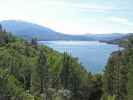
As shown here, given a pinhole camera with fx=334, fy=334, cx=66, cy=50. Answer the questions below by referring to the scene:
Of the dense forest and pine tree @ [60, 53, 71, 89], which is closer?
the dense forest

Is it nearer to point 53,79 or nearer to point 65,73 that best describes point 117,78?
point 65,73

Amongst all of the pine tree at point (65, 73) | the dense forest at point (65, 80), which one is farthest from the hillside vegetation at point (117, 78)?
the pine tree at point (65, 73)

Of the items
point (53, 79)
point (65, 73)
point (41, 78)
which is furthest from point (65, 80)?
point (41, 78)

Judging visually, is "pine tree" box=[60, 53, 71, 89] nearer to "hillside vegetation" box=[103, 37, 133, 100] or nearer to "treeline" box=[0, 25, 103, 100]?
"treeline" box=[0, 25, 103, 100]

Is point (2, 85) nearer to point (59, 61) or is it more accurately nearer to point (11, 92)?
point (11, 92)

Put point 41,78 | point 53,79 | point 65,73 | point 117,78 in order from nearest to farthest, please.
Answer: point 117,78, point 41,78, point 53,79, point 65,73

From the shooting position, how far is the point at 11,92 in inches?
1816

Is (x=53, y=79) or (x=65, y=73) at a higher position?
(x=65, y=73)

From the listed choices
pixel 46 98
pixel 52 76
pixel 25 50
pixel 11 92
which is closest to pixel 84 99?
pixel 52 76

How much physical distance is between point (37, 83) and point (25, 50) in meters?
58.4

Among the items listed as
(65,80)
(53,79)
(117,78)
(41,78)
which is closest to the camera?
(117,78)

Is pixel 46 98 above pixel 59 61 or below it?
below

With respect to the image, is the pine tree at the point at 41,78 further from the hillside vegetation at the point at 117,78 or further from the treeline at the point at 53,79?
the hillside vegetation at the point at 117,78

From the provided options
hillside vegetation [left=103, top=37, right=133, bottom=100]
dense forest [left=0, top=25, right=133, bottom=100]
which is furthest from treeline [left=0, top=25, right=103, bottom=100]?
hillside vegetation [left=103, top=37, right=133, bottom=100]
